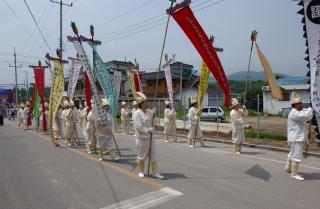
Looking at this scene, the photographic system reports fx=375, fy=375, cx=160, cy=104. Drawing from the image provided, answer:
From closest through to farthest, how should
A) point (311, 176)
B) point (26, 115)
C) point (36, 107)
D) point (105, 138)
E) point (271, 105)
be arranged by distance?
point (311, 176) → point (105, 138) → point (36, 107) → point (26, 115) → point (271, 105)

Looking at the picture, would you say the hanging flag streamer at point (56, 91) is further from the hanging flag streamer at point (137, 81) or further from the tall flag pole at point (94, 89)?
the hanging flag streamer at point (137, 81)

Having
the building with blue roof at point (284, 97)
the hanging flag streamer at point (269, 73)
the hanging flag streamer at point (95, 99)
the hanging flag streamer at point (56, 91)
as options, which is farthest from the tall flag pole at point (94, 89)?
the building with blue roof at point (284, 97)

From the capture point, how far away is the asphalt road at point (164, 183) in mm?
6338

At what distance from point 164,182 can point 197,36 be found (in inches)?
156

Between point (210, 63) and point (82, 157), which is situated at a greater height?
point (210, 63)

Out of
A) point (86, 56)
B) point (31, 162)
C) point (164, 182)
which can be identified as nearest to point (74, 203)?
point (164, 182)

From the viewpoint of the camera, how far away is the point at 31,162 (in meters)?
10.7

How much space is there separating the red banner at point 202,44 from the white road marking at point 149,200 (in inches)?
138

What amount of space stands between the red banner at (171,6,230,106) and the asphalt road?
2.13 m

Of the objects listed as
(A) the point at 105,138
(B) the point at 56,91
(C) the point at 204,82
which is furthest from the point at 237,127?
(B) the point at 56,91

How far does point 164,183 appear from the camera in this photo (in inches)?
305

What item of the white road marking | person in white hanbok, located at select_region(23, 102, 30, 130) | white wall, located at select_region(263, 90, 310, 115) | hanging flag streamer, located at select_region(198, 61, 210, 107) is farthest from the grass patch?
white wall, located at select_region(263, 90, 310, 115)

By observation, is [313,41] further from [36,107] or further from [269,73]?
[36,107]

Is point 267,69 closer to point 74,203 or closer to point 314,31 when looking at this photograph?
point 314,31
